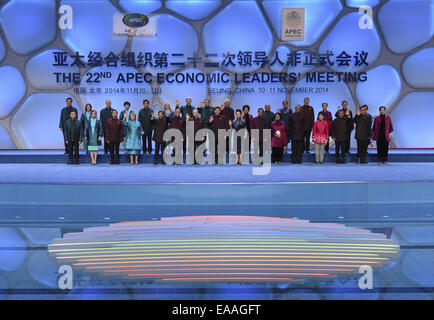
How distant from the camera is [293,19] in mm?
15242

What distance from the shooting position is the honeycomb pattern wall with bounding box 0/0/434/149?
15.1m

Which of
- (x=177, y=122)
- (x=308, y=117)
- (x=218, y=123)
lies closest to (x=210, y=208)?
(x=218, y=123)

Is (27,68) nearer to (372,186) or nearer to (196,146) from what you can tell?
(196,146)

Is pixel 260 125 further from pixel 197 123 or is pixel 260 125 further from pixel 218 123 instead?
pixel 197 123

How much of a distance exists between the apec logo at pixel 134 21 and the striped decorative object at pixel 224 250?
34.1ft

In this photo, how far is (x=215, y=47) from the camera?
15.3 m

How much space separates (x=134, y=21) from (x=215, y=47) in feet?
8.59

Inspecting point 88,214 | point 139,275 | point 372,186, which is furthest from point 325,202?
point 139,275

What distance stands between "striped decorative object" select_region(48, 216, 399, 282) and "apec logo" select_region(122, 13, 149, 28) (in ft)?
34.1

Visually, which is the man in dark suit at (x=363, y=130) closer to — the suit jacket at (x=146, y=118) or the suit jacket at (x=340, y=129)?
Answer: the suit jacket at (x=340, y=129)

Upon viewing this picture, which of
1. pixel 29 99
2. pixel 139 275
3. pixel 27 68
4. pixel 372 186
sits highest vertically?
pixel 27 68

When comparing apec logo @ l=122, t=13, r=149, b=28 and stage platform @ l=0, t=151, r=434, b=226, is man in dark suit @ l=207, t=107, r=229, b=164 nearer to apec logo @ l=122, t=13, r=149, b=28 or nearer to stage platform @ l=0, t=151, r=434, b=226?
stage platform @ l=0, t=151, r=434, b=226

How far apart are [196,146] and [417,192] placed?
18.3 feet

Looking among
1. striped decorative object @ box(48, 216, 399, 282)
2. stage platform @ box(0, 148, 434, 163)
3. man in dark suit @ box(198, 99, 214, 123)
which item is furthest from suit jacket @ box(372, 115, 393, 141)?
striped decorative object @ box(48, 216, 399, 282)
